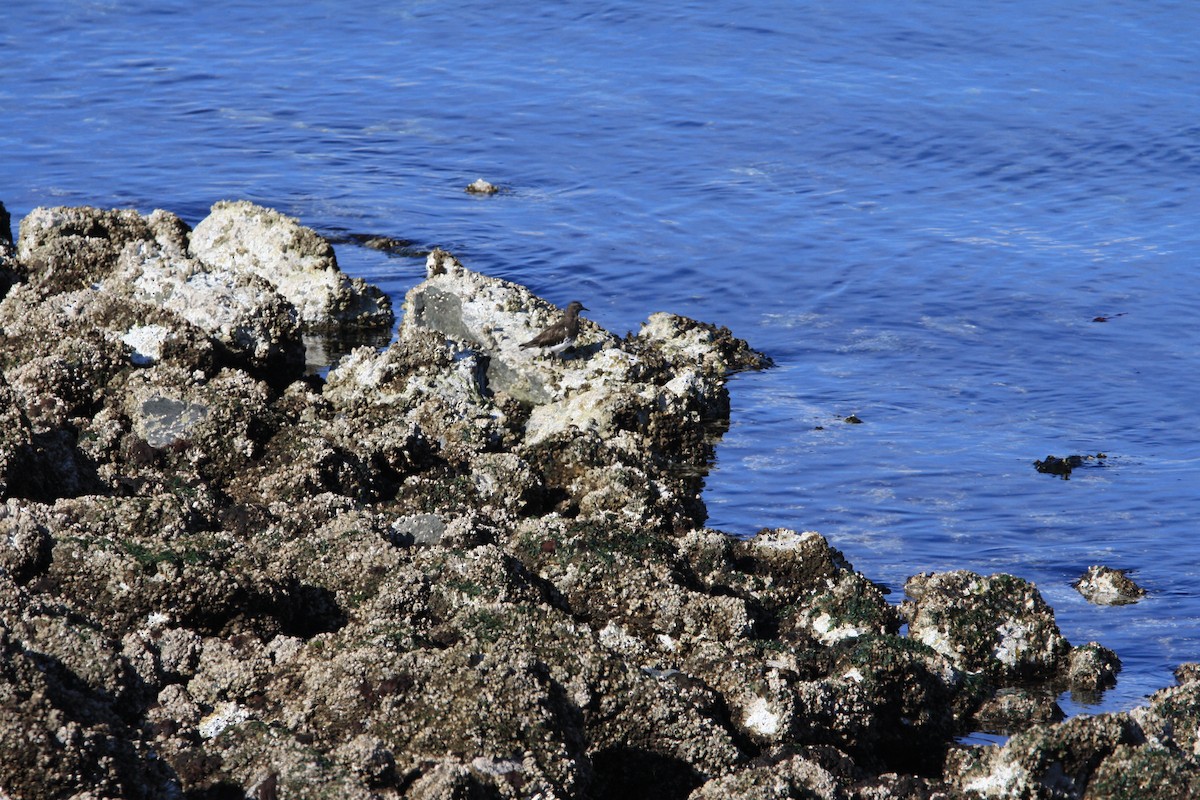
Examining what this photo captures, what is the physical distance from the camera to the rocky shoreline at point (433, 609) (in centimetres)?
632

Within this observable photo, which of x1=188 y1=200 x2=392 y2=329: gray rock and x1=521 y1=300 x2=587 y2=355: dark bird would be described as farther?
x1=188 y1=200 x2=392 y2=329: gray rock

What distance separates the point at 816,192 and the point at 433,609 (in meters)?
22.1

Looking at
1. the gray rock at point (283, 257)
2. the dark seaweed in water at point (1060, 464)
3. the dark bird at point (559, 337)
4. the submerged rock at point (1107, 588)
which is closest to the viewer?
the submerged rock at point (1107, 588)

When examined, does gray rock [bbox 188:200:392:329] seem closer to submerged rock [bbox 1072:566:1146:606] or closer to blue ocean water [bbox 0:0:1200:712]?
blue ocean water [bbox 0:0:1200:712]

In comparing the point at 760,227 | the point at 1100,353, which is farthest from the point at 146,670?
the point at 760,227

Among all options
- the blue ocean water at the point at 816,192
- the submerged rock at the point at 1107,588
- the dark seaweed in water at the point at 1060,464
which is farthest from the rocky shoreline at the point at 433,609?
the dark seaweed in water at the point at 1060,464

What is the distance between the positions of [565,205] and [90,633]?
21406 mm

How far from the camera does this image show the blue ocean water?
14.6 m

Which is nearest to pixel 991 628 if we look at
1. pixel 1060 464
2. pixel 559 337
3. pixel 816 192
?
pixel 1060 464

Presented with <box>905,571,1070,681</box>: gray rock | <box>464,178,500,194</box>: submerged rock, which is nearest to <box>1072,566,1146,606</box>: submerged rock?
<box>905,571,1070,681</box>: gray rock

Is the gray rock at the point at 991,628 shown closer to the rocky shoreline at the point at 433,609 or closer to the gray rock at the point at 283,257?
the rocky shoreline at the point at 433,609

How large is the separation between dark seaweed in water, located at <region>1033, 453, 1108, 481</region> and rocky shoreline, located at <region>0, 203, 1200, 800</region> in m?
3.83

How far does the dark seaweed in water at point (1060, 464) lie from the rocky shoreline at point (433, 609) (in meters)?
3.83

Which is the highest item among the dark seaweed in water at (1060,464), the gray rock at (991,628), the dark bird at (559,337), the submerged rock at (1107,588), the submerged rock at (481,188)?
the dark bird at (559,337)
